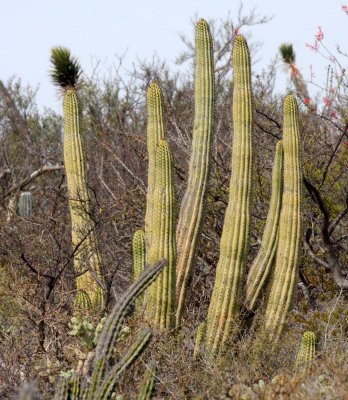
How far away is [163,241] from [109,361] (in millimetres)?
2006

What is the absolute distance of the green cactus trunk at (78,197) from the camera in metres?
9.89

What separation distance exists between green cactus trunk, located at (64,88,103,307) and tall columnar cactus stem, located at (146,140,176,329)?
165 cm

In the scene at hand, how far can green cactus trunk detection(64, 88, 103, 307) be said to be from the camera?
9.89 meters

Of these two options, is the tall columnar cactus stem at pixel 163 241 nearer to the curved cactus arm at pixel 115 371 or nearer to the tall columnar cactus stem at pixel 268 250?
the tall columnar cactus stem at pixel 268 250

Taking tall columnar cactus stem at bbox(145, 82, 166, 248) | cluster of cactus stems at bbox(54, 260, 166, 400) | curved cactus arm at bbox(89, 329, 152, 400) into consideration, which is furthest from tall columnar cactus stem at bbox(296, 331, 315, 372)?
tall columnar cactus stem at bbox(145, 82, 166, 248)

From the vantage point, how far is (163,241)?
8.16 meters

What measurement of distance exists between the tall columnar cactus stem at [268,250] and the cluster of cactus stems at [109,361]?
7.24ft

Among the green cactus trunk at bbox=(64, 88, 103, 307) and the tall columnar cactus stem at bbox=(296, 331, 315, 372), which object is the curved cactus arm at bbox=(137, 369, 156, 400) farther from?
the green cactus trunk at bbox=(64, 88, 103, 307)

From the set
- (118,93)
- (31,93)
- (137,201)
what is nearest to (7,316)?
(137,201)

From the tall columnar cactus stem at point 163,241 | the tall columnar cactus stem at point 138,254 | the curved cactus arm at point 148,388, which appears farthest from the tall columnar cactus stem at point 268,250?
the curved cactus arm at point 148,388

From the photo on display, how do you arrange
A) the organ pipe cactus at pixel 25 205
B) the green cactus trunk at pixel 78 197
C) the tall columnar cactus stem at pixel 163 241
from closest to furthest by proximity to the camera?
the tall columnar cactus stem at pixel 163 241
the green cactus trunk at pixel 78 197
the organ pipe cactus at pixel 25 205

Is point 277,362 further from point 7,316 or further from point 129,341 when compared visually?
point 7,316

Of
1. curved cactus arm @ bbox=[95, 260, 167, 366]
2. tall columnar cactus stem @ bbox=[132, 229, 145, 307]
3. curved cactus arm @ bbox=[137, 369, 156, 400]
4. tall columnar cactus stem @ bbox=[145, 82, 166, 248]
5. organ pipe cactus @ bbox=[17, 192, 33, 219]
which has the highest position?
tall columnar cactus stem @ bbox=[145, 82, 166, 248]

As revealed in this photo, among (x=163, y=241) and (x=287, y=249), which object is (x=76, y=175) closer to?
(x=163, y=241)
